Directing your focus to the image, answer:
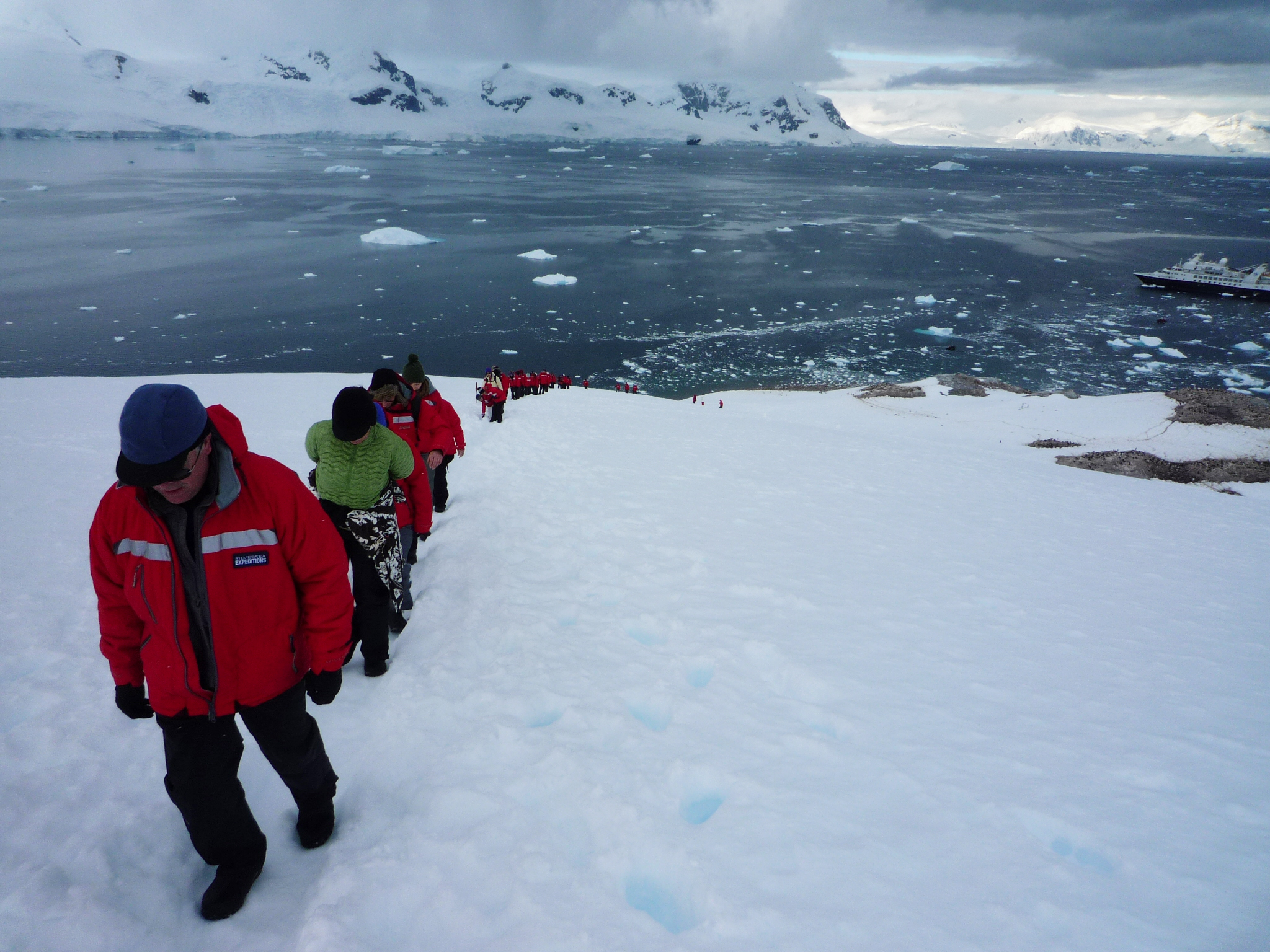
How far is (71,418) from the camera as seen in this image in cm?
1056

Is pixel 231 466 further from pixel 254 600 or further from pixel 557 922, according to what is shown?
pixel 557 922

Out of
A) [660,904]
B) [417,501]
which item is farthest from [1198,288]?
[660,904]

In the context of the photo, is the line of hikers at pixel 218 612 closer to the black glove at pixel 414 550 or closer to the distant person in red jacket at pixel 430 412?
the black glove at pixel 414 550

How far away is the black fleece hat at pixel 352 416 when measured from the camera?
366 cm

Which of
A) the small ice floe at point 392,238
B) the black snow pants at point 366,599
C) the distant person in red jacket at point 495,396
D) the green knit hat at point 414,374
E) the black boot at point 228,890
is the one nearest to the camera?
the black boot at point 228,890

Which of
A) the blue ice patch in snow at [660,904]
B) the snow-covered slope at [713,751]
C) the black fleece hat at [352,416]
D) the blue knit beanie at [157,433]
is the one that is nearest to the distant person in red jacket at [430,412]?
the snow-covered slope at [713,751]

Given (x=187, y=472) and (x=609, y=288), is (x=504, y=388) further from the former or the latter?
(x=609, y=288)

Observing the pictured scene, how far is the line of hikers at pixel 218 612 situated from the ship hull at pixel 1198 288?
62785mm

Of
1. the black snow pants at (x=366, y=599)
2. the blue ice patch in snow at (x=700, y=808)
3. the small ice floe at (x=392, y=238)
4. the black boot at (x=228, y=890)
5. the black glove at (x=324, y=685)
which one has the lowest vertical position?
the blue ice patch in snow at (x=700, y=808)

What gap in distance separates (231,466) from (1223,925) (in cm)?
454

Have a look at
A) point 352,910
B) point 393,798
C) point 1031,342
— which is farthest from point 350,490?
point 1031,342

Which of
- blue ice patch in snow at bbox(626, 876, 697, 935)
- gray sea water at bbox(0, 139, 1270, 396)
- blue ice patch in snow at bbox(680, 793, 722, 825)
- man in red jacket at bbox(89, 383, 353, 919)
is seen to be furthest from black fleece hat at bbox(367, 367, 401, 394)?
gray sea water at bbox(0, 139, 1270, 396)

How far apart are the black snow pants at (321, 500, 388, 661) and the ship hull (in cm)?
6192

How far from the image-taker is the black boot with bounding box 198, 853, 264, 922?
105 inches
